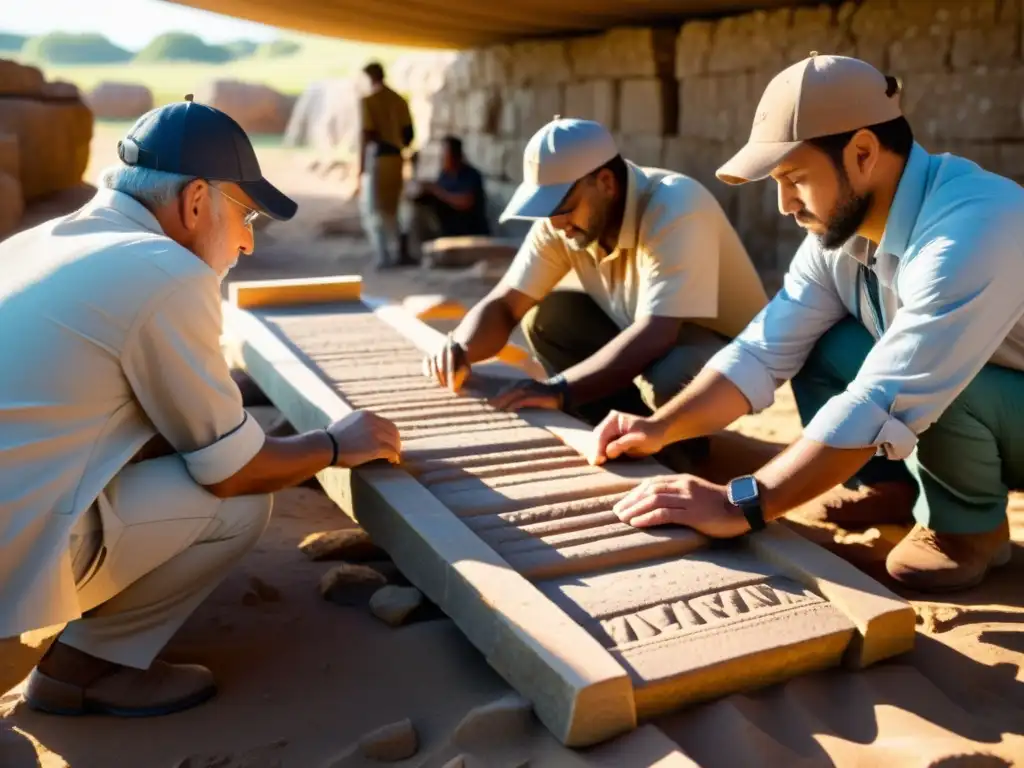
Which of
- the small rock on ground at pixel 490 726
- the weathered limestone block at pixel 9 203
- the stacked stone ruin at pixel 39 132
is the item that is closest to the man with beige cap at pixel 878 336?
the small rock on ground at pixel 490 726

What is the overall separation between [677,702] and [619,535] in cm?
53

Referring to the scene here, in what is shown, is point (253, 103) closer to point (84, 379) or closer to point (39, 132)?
point (39, 132)

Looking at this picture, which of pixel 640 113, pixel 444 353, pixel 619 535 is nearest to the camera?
pixel 619 535

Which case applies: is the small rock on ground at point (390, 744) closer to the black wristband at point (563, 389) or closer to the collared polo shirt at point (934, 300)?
the collared polo shirt at point (934, 300)

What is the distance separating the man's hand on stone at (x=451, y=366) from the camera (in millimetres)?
3408

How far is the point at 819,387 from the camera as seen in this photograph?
313cm

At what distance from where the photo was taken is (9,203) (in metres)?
7.63

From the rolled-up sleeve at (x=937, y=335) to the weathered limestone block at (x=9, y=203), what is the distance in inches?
270

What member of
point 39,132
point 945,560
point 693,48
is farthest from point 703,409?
point 39,132

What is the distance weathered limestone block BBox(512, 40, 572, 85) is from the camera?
29.5ft

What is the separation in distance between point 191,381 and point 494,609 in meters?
0.76

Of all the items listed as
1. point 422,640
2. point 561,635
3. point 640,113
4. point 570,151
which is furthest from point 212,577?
point 640,113

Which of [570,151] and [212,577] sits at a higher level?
A: [570,151]

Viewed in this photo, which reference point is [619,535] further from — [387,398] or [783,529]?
[387,398]
